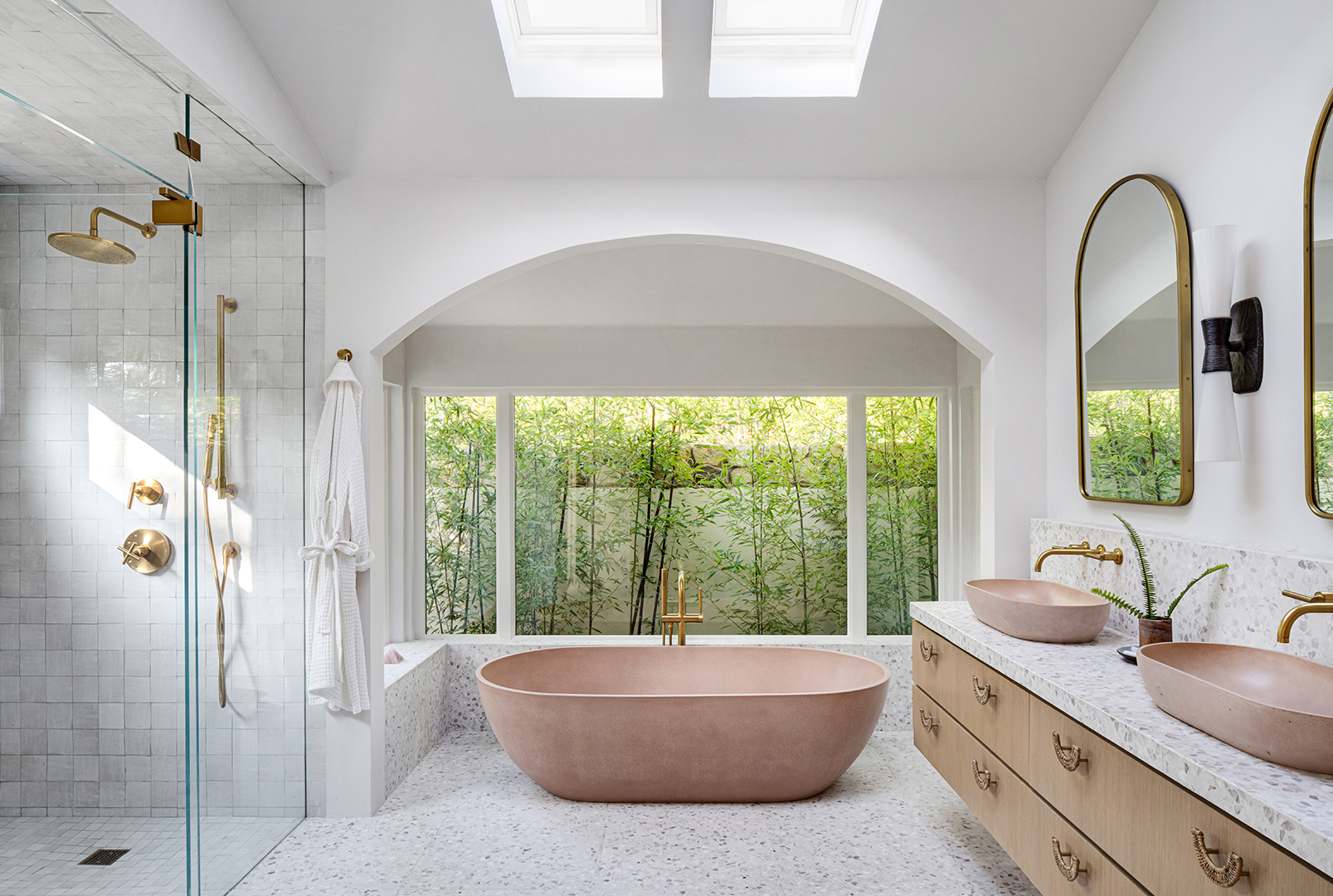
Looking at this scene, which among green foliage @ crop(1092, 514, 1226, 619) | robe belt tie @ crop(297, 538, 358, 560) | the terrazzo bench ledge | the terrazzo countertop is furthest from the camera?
the terrazzo bench ledge

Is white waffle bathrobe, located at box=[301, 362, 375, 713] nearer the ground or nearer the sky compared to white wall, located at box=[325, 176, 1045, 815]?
nearer the ground

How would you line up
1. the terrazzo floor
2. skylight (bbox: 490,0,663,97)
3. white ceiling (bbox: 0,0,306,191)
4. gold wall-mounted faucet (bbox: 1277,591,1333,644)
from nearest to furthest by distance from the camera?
gold wall-mounted faucet (bbox: 1277,591,1333,644) → white ceiling (bbox: 0,0,306,191) → the terrazzo floor → skylight (bbox: 490,0,663,97)

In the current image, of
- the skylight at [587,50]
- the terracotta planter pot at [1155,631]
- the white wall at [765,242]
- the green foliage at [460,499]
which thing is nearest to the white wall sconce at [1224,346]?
the terracotta planter pot at [1155,631]

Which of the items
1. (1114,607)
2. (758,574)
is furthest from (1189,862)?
(758,574)

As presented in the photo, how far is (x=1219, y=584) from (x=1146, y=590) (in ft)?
0.74

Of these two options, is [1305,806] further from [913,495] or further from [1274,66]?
[913,495]

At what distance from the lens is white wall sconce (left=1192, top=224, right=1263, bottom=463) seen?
206 centimetres

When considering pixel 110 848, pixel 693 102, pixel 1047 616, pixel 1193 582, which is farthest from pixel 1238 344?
pixel 110 848

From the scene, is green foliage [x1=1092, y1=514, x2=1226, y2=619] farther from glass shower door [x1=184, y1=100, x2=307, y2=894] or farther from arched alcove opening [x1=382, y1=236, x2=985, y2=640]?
glass shower door [x1=184, y1=100, x2=307, y2=894]

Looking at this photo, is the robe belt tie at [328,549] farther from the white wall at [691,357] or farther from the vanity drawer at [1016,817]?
the vanity drawer at [1016,817]

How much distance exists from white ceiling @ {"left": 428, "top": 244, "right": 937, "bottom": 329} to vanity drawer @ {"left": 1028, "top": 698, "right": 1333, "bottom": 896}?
2.64 meters

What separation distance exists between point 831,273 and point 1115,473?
1.89m

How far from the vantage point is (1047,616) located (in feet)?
7.82

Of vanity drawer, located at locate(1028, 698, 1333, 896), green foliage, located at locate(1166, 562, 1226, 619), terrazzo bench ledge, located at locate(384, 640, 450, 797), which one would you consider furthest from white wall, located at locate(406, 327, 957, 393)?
vanity drawer, located at locate(1028, 698, 1333, 896)
